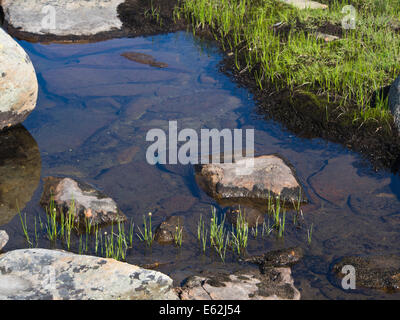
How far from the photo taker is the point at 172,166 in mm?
5965

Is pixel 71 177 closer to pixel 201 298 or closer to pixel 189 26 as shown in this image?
pixel 201 298

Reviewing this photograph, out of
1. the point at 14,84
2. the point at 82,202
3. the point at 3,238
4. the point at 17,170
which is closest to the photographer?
the point at 3,238

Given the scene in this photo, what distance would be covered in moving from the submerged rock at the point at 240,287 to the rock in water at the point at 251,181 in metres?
1.26

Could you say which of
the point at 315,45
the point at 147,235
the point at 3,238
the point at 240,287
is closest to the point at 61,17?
the point at 315,45

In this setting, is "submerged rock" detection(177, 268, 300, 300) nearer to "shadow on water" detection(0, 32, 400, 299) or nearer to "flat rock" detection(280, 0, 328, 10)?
"shadow on water" detection(0, 32, 400, 299)

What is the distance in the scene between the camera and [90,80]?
7.89 metres

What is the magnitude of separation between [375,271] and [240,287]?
1.20 meters

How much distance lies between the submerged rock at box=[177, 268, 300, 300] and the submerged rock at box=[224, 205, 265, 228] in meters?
0.82

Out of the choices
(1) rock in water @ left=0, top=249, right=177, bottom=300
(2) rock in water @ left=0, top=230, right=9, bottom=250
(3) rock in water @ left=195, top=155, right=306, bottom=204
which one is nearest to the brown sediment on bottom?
(3) rock in water @ left=195, top=155, right=306, bottom=204

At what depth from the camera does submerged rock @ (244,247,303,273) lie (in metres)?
4.47

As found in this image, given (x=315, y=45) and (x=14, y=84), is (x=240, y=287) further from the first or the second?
(x=315, y=45)
